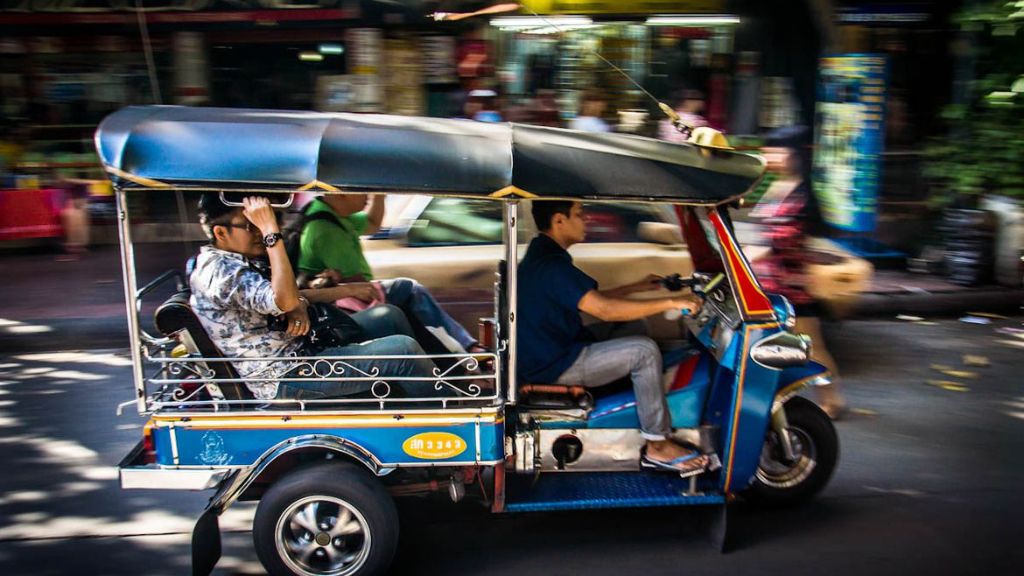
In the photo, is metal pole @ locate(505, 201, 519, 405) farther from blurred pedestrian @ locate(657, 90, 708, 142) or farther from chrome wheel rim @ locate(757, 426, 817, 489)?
blurred pedestrian @ locate(657, 90, 708, 142)

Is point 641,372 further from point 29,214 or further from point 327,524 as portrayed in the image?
point 29,214

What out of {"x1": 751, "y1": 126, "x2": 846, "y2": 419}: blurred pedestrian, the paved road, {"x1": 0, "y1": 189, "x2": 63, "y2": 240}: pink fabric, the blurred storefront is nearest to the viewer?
the paved road

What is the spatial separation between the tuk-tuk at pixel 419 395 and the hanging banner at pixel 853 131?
5.78 m

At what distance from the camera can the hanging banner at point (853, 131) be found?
914cm

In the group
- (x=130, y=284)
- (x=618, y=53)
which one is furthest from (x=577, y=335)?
(x=618, y=53)

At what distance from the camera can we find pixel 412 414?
3662 millimetres

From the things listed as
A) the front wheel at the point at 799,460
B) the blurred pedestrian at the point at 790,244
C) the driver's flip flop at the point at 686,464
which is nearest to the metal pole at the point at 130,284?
the driver's flip flop at the point at 686,464

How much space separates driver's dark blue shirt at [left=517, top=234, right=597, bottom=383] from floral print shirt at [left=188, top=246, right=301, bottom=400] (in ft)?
3.45

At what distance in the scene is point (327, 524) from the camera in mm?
3672

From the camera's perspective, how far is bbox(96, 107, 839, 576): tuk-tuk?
3369 mm

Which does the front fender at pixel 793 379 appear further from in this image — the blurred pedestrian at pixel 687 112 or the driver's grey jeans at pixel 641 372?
the blurred pedestrian at pixel 687 112

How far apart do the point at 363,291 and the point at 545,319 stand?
1048 millimetres

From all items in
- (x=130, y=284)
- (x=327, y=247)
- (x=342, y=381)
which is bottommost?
(x=342, y=381)

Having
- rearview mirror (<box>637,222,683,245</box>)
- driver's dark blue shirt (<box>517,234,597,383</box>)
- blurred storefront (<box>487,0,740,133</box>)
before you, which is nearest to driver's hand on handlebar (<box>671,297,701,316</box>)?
driver's dark blue shirt (<box>517,234,597,383</box>)
